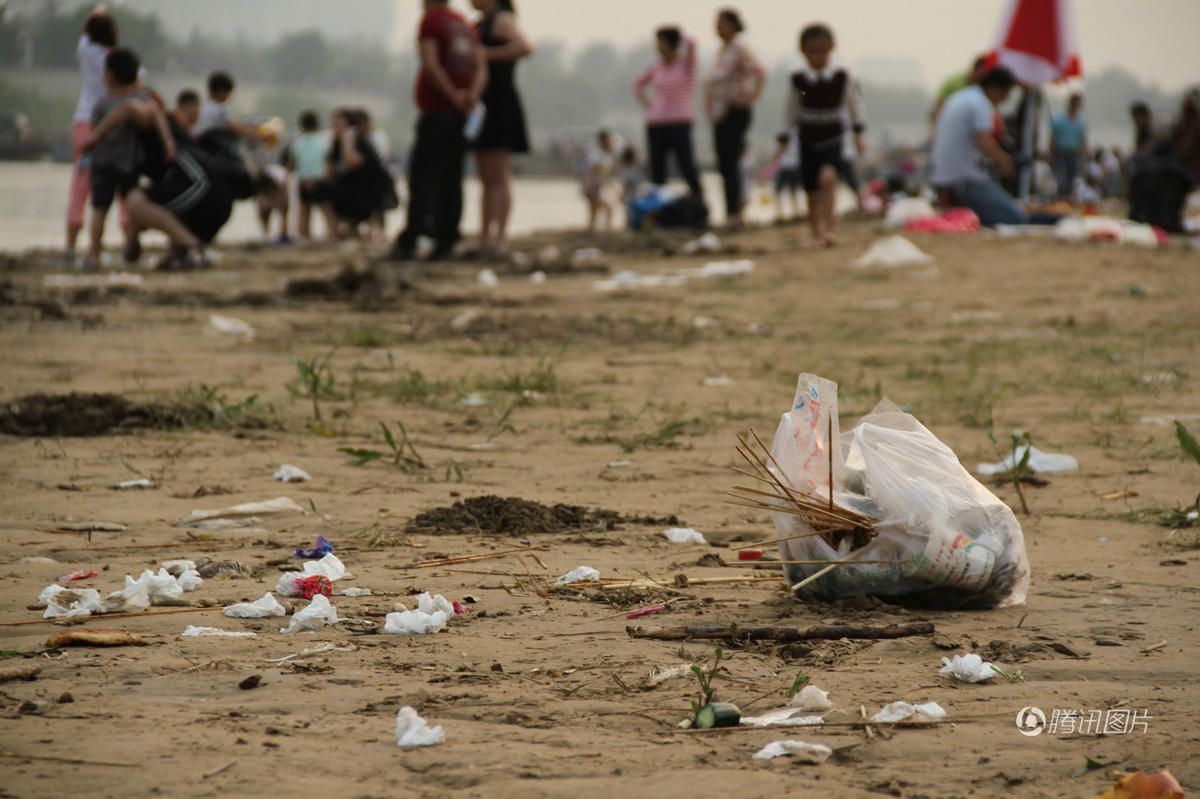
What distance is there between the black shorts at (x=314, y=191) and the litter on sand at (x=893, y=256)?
623 centimetres

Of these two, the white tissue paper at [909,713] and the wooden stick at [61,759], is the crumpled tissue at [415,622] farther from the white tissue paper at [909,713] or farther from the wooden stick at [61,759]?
the white tissue paper at [909,713]

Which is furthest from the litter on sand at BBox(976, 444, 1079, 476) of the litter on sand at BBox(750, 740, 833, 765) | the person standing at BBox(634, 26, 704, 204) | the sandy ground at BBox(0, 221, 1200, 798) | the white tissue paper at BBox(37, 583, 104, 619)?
the person standing at BBox(634, 26, 704, 204)

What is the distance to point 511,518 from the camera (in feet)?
9.71

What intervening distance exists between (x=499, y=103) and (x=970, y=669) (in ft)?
25.1

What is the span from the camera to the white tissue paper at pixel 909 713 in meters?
1.80

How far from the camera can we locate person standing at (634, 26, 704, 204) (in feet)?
39.9

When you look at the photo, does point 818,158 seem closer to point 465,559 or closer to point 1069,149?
point 465,559

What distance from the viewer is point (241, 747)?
5.43ft

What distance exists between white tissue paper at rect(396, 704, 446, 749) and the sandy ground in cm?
2

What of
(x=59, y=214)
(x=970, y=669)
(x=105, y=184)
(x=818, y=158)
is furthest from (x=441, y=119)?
(x=59, y=214)

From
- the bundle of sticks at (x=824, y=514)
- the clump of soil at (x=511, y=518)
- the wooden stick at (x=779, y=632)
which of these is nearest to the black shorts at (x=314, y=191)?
the clump of soil at (x=511, y=518)

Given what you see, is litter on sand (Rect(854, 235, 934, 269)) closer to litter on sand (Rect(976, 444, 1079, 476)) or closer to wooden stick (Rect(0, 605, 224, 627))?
litter on sand (Rect(976, 444, 1079, 476))

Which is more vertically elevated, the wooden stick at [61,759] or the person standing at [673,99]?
the person standing at [673,99]

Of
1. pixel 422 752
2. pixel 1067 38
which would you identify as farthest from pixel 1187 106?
pixel 422 752
